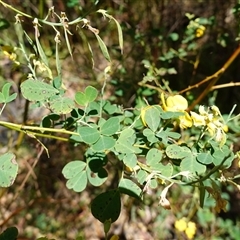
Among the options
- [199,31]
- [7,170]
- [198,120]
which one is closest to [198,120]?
[198,120]

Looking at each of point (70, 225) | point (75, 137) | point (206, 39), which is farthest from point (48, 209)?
point (75, 137)

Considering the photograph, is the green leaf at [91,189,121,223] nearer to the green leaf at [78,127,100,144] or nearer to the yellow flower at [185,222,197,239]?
the green leaf at [78,127,100,144]

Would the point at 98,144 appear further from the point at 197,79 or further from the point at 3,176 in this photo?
the point at 197,79

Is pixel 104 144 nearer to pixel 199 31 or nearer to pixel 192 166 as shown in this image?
pixel 192 166

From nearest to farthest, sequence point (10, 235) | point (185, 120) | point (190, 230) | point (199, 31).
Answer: point (10, 235)
point (185, 120)
point (199, 31)
point (190, 230)

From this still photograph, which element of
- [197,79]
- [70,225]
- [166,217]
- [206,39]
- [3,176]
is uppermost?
[3,176]

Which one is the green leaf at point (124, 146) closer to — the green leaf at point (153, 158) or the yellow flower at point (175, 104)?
the green leaf at point (153, 158)
